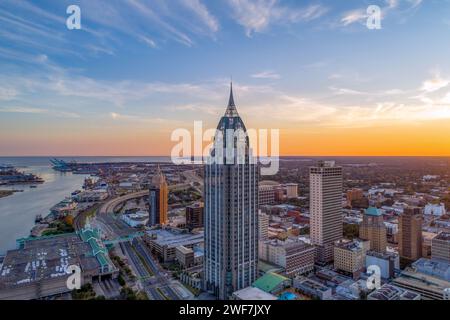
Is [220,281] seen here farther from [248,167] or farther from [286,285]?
[248,167]

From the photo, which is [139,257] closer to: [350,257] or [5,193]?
[350,257]

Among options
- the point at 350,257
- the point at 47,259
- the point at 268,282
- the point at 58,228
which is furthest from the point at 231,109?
the point at 58,228

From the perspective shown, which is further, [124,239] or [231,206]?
[124,239]

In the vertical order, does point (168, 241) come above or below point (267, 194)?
below

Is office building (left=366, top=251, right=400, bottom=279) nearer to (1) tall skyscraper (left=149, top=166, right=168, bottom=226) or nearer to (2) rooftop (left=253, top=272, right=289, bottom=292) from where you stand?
(2) rooftop (left=253, top=272, right=289, bottom=292)

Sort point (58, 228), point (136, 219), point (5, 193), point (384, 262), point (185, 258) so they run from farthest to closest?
point (5, 193), point (136, 219), point (58, 228), point (185, 258), point (384, 262)
